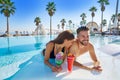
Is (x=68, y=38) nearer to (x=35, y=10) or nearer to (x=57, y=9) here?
(x=57, y=9)

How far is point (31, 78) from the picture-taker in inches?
88.3

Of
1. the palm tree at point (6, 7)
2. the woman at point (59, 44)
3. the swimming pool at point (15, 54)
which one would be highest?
the palm tree at point (6, 7)

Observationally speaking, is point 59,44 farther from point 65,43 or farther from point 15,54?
point 15,54

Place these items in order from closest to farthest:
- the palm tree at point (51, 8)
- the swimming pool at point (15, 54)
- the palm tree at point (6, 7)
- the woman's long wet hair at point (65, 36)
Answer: the woman's long wet hair at point (65, 36)
the swimming pool at point (15, 54)
the palm tree at point (6, 7)
the palm tree at point (51, 8)

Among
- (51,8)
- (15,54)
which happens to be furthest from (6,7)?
(15,54)

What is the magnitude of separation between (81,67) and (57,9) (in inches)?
1472

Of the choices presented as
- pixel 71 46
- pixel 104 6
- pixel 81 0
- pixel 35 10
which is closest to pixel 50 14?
pixel 35 10

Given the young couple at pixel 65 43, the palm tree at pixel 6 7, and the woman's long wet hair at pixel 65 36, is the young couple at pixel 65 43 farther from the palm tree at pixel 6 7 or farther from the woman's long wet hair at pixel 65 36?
the palm tree at pixel 6 7

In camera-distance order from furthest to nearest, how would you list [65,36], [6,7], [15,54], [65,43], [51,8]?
[51,8] → [6,7] → [15,54] → [65,43] → [65,36]

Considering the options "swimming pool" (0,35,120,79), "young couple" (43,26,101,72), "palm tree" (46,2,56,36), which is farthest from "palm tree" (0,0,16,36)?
"young couple" (43,26,101,72)

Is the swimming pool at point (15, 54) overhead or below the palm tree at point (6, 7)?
below

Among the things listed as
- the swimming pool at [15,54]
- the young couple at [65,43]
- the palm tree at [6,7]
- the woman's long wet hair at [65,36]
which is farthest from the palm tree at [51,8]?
the woman's long wet hair at [65,36]

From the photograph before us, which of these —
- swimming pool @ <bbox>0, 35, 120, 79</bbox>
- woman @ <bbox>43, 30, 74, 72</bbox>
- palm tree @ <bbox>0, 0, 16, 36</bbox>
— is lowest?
swimming pool @ <bbox>0, 35, 120, 79</bbox>

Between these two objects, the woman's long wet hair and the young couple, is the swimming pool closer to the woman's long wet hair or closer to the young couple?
the young couple
